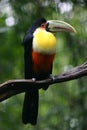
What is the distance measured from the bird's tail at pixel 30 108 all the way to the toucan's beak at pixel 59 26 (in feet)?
2.07

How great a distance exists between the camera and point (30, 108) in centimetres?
454

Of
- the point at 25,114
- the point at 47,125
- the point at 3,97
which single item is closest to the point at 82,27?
the point at 47,125

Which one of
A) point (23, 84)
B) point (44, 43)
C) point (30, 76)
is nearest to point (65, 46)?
point (30, 76)

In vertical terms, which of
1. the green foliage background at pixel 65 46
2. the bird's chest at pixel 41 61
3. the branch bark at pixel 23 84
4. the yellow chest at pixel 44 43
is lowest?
the green foliage background at pixel 65 46

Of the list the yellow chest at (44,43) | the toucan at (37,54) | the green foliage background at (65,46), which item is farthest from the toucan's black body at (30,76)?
the green foliage background at (65,46)

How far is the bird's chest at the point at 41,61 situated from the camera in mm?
4512

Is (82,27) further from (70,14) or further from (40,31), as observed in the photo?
(40,31)

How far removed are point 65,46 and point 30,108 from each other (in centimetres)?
252

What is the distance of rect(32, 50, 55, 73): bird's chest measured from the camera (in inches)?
178

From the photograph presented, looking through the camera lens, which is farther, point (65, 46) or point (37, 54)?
point (65, 46)

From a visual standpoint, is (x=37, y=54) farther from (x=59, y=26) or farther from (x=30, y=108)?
(x=30, y=108)

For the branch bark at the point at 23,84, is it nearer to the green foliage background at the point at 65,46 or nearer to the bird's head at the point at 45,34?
the bird's head at the point at 45,34

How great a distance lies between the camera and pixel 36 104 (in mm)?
4602

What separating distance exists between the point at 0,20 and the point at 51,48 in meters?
1.76
